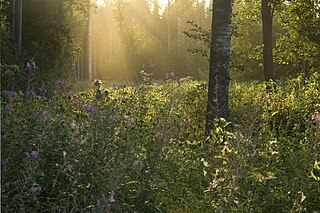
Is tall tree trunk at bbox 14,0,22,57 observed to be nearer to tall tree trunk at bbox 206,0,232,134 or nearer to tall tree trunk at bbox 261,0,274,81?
tall tree trunk at bbox 261,0,274,81

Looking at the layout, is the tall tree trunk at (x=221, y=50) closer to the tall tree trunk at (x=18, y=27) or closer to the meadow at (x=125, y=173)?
the meadow at (x=125, y=173)

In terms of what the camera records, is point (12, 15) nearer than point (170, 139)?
No

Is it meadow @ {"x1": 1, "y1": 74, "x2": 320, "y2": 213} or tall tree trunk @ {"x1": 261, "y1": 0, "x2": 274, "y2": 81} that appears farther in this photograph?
tall tree trunk @ {"x1": 261, "y1": 0, "x2": 274, "y2": 81}

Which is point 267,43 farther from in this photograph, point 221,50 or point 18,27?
point 18,27

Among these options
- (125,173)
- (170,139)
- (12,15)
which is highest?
(12,15)

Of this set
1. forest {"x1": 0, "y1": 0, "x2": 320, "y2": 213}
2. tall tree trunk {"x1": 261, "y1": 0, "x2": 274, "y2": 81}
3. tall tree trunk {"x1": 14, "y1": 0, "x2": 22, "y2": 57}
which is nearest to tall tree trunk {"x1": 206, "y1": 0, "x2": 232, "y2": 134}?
forest {"x1": 0, "y1": 0, "x2": 320, "y2": 213}

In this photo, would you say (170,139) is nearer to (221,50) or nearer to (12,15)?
(221,50)

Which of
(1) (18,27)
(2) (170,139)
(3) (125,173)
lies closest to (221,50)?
(2) (170,139)

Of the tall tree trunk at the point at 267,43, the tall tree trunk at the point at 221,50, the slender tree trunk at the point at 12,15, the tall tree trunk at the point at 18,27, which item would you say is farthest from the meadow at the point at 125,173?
the slender tree trunk at the point at 12,15

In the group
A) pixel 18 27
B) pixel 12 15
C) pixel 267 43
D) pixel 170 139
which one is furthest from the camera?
pixel 12 15

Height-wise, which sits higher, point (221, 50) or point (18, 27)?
point (18, 27)

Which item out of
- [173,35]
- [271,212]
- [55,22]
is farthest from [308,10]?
[173,35]

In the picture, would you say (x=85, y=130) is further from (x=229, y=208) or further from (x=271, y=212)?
(x=271, y=212)

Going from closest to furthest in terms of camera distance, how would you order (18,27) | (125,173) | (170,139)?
1. (125,173)
2. (170,139)
3. (18,27)
